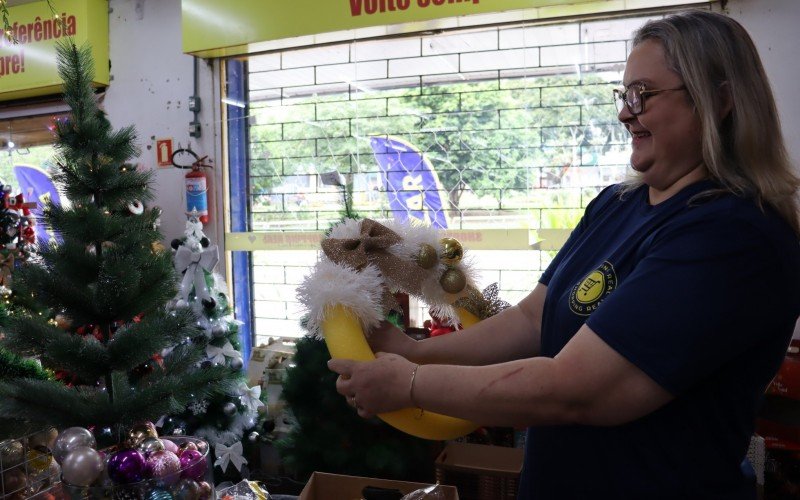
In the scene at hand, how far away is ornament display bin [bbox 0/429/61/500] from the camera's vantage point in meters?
1.22

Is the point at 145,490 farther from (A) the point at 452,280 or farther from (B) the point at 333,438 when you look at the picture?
(B) the point at 333,438

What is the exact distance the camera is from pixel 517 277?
3410 millimetres

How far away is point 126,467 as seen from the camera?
1.18m

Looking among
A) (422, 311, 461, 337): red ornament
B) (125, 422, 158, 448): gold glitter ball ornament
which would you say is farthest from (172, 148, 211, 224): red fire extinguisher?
(125, 422, 158, 448): gold glitter ball ornament

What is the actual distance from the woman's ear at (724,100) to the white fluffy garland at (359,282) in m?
0.63

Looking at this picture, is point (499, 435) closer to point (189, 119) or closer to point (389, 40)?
point (389, 40)

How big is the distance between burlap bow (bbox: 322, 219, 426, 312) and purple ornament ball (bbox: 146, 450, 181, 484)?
513 millimetres

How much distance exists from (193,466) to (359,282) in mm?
486

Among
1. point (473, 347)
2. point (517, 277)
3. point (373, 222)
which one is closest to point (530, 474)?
point (473, 347)

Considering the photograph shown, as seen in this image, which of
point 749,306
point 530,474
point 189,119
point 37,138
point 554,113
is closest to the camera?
point 749,306

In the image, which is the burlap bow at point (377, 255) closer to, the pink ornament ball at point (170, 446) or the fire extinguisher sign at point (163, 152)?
the pink ornament ball at point (170, 446)

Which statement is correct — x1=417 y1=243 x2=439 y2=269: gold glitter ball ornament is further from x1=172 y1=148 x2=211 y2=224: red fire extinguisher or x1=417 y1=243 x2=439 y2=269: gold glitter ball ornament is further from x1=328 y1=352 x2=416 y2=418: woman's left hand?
x1=172 y1=148 x2=211 y2=224: red fire extinguisher

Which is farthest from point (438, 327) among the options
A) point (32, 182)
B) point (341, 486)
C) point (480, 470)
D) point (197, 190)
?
point (32, 182)

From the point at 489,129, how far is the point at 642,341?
266 centimetres
